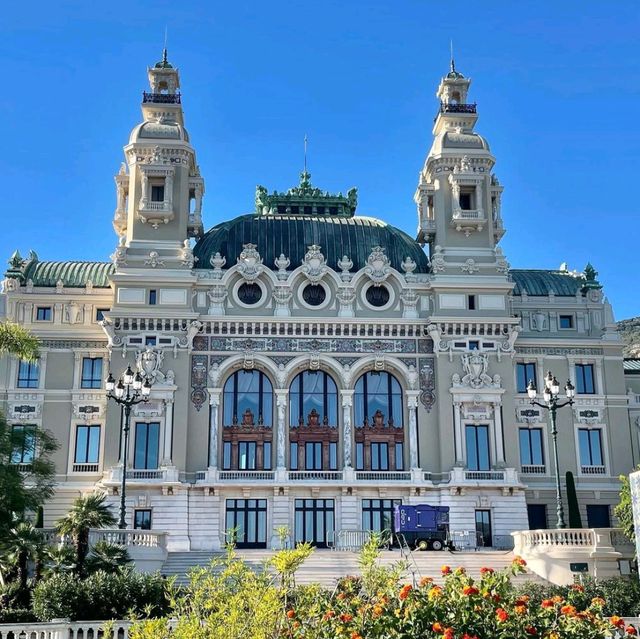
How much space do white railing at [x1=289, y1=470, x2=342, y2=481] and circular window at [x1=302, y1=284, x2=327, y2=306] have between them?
1016 cm

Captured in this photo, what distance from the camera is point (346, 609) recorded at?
16.8 m

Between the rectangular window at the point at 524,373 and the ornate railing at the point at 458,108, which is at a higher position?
the ornate railing at the point at 458,108

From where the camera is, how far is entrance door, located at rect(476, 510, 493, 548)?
5388cm

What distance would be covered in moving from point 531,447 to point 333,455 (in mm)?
12500

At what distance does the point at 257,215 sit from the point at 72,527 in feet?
103

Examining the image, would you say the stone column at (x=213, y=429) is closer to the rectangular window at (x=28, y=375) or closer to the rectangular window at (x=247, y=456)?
the rectangular window at (x=247, y=456)

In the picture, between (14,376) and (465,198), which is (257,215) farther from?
(14,376)

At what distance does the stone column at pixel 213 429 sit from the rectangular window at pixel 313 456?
5.23 m

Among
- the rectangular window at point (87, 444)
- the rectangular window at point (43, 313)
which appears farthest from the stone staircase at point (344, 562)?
the rectangular window at point (43, 313)

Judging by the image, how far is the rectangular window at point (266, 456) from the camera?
5521 centimetres

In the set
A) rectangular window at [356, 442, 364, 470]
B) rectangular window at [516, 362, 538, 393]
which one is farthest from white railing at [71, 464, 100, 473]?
rectangular window at [516, 362, 538, 393]

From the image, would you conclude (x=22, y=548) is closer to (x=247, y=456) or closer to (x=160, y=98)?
(x=247, y=456)

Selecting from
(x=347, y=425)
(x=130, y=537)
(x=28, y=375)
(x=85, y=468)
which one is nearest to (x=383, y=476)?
(x=347, y=425)

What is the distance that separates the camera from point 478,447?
183 ft
